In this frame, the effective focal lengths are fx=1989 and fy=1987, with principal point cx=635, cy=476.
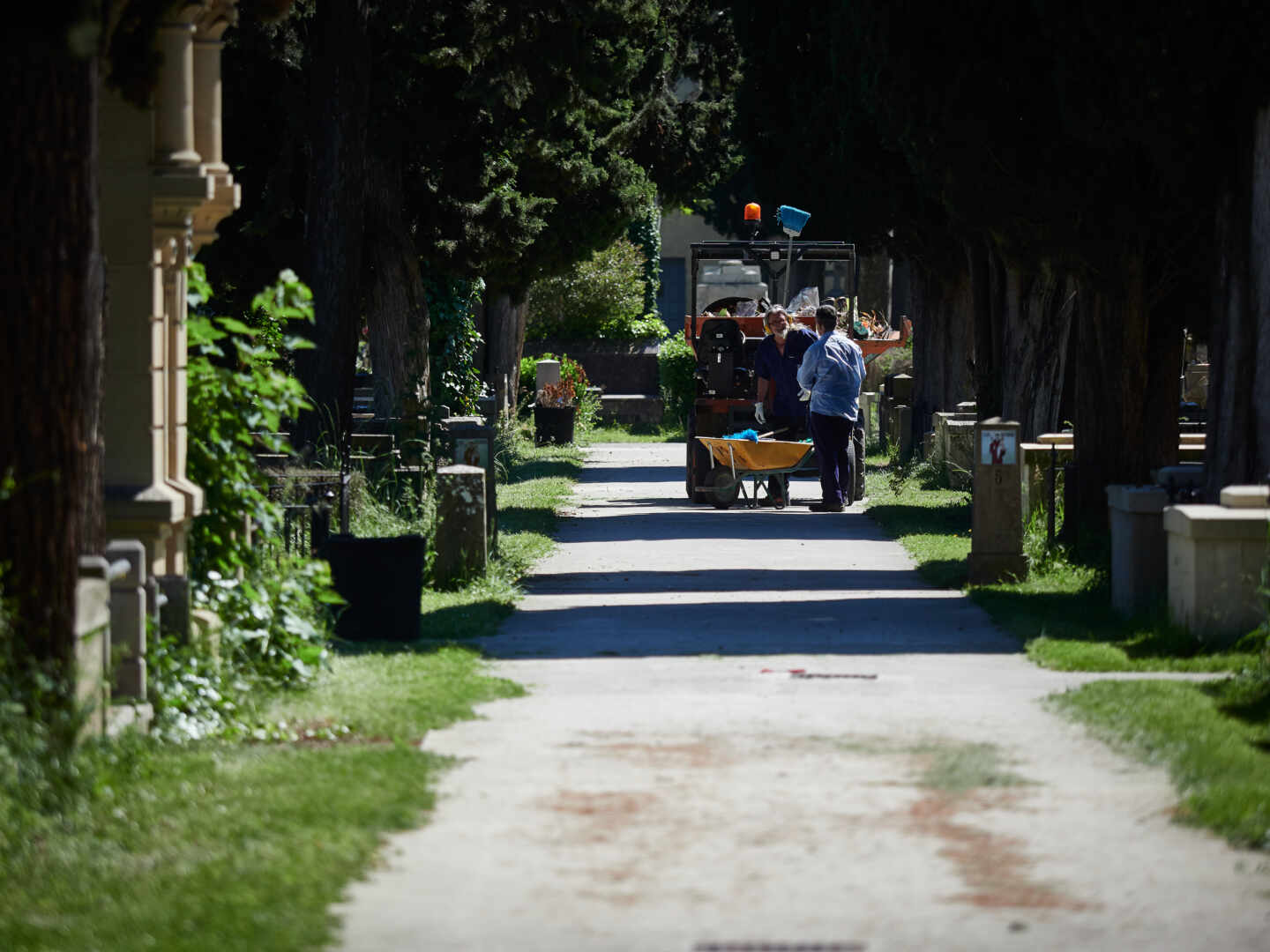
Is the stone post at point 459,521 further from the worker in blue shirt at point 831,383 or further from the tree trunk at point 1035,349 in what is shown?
the tree trunk at point 1035,349

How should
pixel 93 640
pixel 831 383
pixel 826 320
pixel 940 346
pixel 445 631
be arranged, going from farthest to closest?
pixel 940 346 → pixel 831 383 → pixel 826 320 → pixel 445 631 → pixel 93 640

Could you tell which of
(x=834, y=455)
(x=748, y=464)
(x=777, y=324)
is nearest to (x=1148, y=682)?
(x=834, y=455)

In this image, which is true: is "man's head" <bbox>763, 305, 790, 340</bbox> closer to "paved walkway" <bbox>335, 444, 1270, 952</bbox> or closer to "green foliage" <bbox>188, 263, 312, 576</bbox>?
"paved walkway" <bbox>335, 444, 1270, 952</bbox>

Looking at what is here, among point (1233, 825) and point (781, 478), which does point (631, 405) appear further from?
point (1233, 825)

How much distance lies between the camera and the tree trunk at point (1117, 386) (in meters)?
15.2

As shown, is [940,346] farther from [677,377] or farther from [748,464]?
[677,377]

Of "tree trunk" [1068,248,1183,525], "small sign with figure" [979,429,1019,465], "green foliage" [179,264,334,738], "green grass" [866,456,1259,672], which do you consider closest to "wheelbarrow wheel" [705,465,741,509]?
"green grass" [866,456,1259,672]

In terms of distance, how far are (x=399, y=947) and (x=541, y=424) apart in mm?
27712

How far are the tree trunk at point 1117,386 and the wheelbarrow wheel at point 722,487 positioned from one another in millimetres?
5739

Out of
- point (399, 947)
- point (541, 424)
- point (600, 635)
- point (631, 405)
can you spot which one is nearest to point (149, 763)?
point (399, 947)

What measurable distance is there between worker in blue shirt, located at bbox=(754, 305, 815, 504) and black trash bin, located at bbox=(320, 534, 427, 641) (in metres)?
10.0

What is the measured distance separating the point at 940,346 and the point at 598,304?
16184 millimetres

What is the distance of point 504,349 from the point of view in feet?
110

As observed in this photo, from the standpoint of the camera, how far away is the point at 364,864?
588cm
